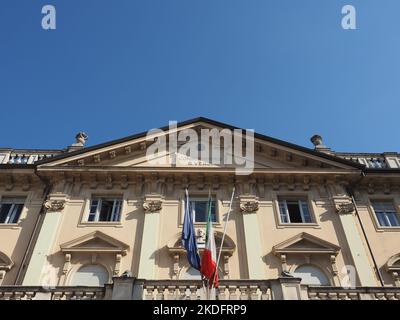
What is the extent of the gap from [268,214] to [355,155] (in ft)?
20.7

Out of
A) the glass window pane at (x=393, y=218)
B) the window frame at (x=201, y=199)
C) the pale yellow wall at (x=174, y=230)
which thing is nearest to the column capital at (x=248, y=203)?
the pale yellow wall at (x=174, y=230)

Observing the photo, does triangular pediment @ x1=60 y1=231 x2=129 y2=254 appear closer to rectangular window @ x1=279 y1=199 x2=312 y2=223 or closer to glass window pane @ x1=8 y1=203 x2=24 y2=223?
glass window pane @ x1=8 y1=203 x2=24 y2=223

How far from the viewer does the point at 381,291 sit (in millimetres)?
13188

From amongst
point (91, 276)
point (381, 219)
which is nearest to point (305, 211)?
point (381, 219)

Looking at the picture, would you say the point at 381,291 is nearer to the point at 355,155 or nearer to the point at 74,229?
the point at 355,155

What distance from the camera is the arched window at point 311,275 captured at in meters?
15.6

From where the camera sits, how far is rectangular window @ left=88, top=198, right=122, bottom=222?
18.0 metres

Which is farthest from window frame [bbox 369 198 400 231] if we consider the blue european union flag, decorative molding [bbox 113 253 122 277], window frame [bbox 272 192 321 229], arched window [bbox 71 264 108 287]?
arched window [bbox 71 264 108 287]

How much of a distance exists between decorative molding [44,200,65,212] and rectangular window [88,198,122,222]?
48.5 inches

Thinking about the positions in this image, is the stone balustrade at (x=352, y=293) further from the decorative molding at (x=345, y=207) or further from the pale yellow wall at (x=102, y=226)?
the pale yellow wall at (x=102, y=226)

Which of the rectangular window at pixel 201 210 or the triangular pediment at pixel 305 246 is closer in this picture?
the triangular pediment at pixel 305 246

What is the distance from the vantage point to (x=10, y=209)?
60.1 feet

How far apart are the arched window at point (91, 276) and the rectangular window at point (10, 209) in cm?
423
